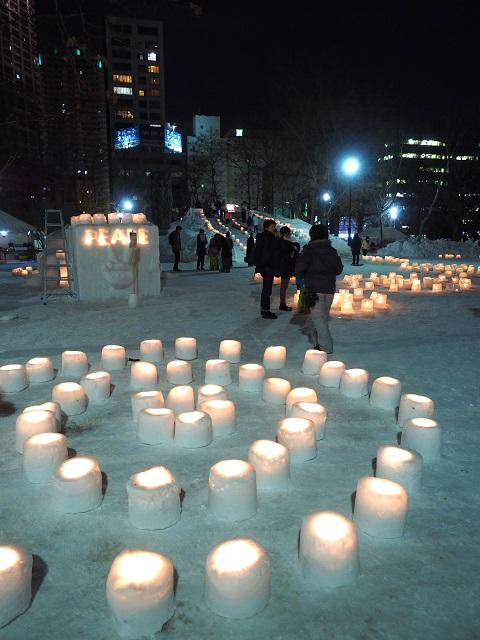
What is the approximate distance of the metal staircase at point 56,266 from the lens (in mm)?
11078

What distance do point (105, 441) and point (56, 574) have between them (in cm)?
154

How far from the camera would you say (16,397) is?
4.85 m

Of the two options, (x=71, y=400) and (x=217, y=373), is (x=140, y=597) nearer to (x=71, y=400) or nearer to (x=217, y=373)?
(x=71, y=400)

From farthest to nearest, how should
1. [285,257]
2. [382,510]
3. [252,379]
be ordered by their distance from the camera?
[285,257], [252,379], [382,510]

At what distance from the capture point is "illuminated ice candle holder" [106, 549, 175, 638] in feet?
6.31

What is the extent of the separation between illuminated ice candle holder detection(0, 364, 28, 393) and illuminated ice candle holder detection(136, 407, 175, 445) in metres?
2.00

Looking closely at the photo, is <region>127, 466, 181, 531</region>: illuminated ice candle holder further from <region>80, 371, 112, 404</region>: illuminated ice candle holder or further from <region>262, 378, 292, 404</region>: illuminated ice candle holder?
<region>80, 371, 112, 404</region>: illuminated ice candle holder

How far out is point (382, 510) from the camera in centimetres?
255

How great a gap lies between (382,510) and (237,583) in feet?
3.14

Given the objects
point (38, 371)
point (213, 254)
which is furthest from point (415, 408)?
point (213, 254)

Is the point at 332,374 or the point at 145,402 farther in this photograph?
the point at 332,374

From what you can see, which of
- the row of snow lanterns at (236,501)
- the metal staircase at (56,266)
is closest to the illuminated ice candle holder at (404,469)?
the row of snow lanterns at (236,501)

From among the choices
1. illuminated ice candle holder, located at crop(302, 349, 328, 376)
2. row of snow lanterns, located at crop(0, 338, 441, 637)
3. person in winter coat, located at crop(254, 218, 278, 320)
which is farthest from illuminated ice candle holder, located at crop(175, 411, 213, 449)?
person in winter coat, located at crop(254, 218, 278, 320)

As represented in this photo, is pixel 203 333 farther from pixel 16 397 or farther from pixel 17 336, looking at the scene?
pixel 16 397
